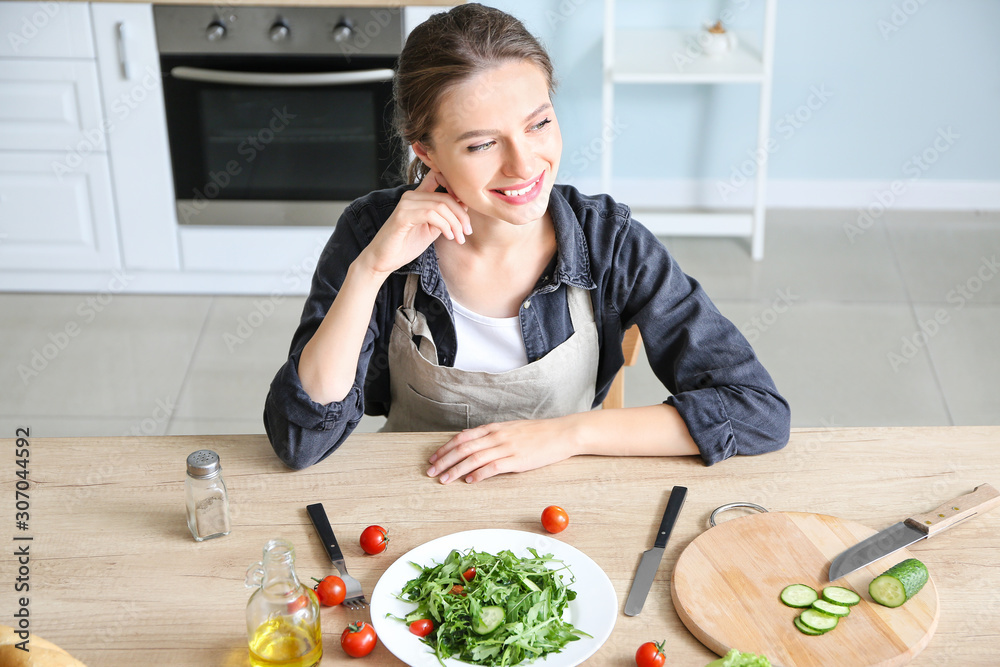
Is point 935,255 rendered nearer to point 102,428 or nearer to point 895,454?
point 895,454

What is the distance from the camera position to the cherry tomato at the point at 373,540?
3.67ft

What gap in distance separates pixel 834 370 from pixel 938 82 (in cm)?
153

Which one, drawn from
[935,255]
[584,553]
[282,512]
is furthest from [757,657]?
[935,255]

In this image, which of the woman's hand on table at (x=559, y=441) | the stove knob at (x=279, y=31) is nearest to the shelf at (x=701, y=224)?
the stove knob at (x=279, y=31)

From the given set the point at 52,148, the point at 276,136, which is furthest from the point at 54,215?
the point at 276,136

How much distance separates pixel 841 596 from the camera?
1022 millimetres

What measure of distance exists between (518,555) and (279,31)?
7.37 feet

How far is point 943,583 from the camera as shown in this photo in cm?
107

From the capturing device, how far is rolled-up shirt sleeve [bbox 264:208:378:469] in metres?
1.28

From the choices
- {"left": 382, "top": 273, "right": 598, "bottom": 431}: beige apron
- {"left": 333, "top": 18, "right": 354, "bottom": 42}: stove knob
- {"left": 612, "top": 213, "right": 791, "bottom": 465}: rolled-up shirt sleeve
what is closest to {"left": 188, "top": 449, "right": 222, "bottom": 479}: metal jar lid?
{"left": 382, "top": 273, "right": 598, "bottom": 431}: beige apron

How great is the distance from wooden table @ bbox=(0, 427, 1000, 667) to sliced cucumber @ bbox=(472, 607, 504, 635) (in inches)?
3.7

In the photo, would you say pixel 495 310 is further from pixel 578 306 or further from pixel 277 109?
pixel 277 109

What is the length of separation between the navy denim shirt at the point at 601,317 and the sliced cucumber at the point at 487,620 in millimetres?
419

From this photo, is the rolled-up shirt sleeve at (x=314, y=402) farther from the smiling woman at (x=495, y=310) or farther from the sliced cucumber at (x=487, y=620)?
the sliced cucumber at (x=487, y=620)
